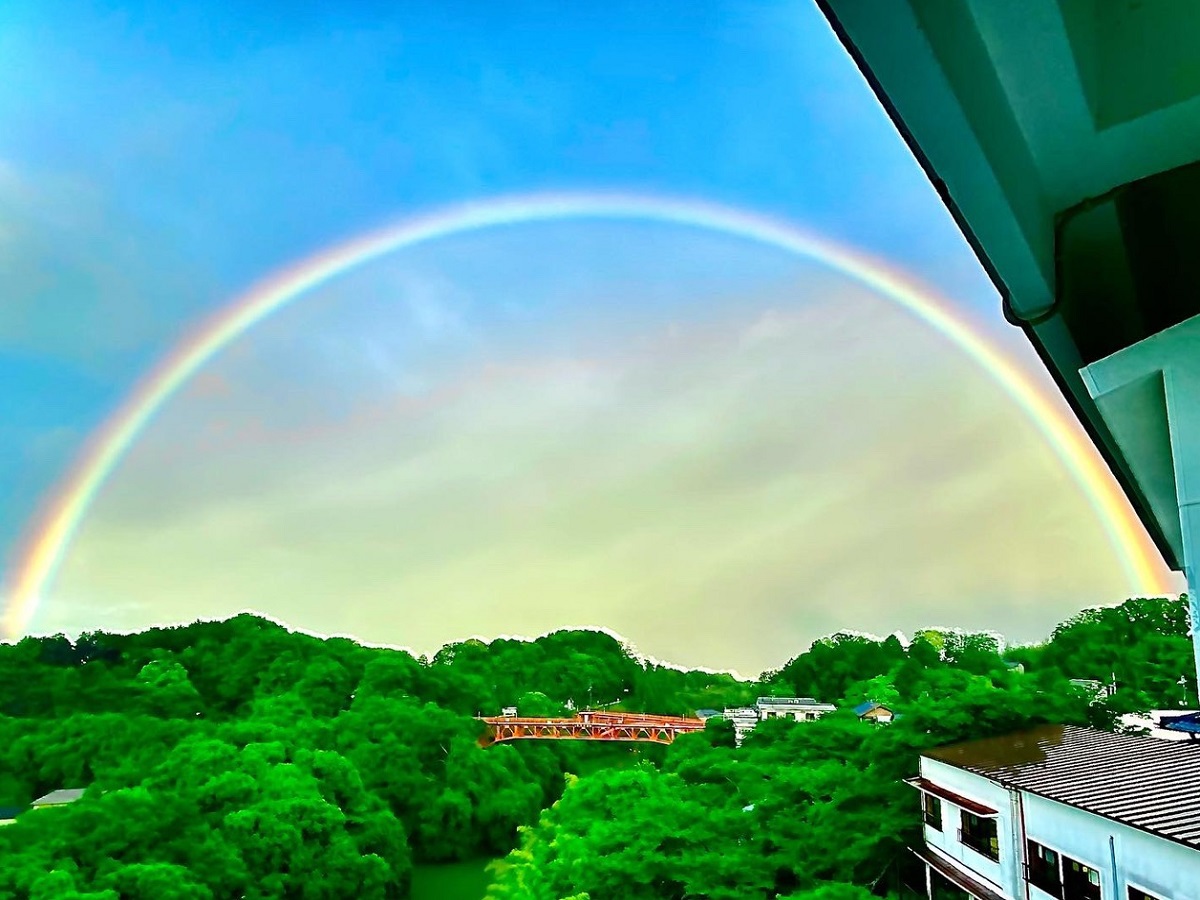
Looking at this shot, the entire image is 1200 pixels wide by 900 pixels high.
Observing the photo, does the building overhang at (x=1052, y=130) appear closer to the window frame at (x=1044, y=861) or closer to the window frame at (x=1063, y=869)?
the window frame at (x=1063, y=869)

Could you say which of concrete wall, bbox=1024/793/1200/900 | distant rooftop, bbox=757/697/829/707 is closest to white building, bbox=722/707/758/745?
distant rooftop, bbox=757/697/829/707

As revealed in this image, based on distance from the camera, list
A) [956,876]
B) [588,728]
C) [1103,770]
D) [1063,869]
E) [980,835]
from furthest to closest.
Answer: [588,728]
[956,876]
[980,835]
[1103,770]
[1063,869]

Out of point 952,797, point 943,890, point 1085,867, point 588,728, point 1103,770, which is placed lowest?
point 943,890

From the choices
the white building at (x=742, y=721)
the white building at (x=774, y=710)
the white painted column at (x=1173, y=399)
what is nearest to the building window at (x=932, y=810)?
the white building at (x=742, y=721)

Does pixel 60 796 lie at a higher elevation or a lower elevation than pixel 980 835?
lower

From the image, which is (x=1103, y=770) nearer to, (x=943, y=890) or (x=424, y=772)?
(x=943, y=890)


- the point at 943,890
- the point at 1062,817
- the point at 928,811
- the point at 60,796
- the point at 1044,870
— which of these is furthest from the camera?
the point at 60,796

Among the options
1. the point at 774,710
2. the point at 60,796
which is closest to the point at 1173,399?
the point at 60,796
